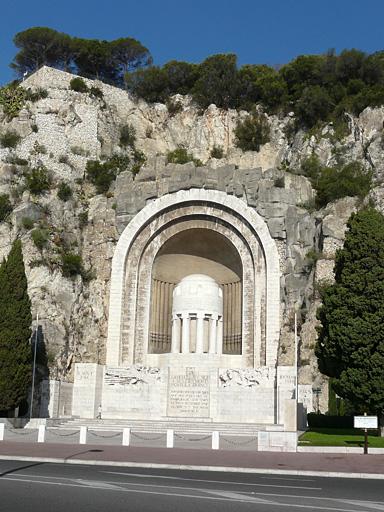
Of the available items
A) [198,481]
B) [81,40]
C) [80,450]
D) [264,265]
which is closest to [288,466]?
[198,481]

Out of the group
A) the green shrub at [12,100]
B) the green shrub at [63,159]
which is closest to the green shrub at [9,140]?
the green shrub at [12,100]

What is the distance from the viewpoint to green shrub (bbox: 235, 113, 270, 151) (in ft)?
179

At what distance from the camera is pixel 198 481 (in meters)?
13.8

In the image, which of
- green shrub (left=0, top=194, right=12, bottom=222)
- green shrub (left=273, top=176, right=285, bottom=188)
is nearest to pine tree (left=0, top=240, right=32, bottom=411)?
green shrub (left=0, top=194, right=12, bottom=222)

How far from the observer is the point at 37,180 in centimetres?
4381

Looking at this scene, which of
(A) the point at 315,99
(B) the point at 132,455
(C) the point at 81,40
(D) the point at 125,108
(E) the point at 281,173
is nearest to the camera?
(B) the point at 132,455

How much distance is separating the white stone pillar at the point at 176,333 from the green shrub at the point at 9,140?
67.3ft

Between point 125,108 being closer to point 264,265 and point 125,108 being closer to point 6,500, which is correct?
point 264,265

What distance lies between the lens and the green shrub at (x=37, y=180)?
43.6 meters

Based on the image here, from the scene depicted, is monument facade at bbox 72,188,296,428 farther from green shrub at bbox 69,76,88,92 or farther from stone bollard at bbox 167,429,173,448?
green shrub at bbox 69,76,88,92

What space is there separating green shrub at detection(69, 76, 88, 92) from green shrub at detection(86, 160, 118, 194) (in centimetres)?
919

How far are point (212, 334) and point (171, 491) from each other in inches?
1048

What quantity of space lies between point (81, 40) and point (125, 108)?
414 inches

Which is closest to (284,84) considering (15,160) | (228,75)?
(228,75)
